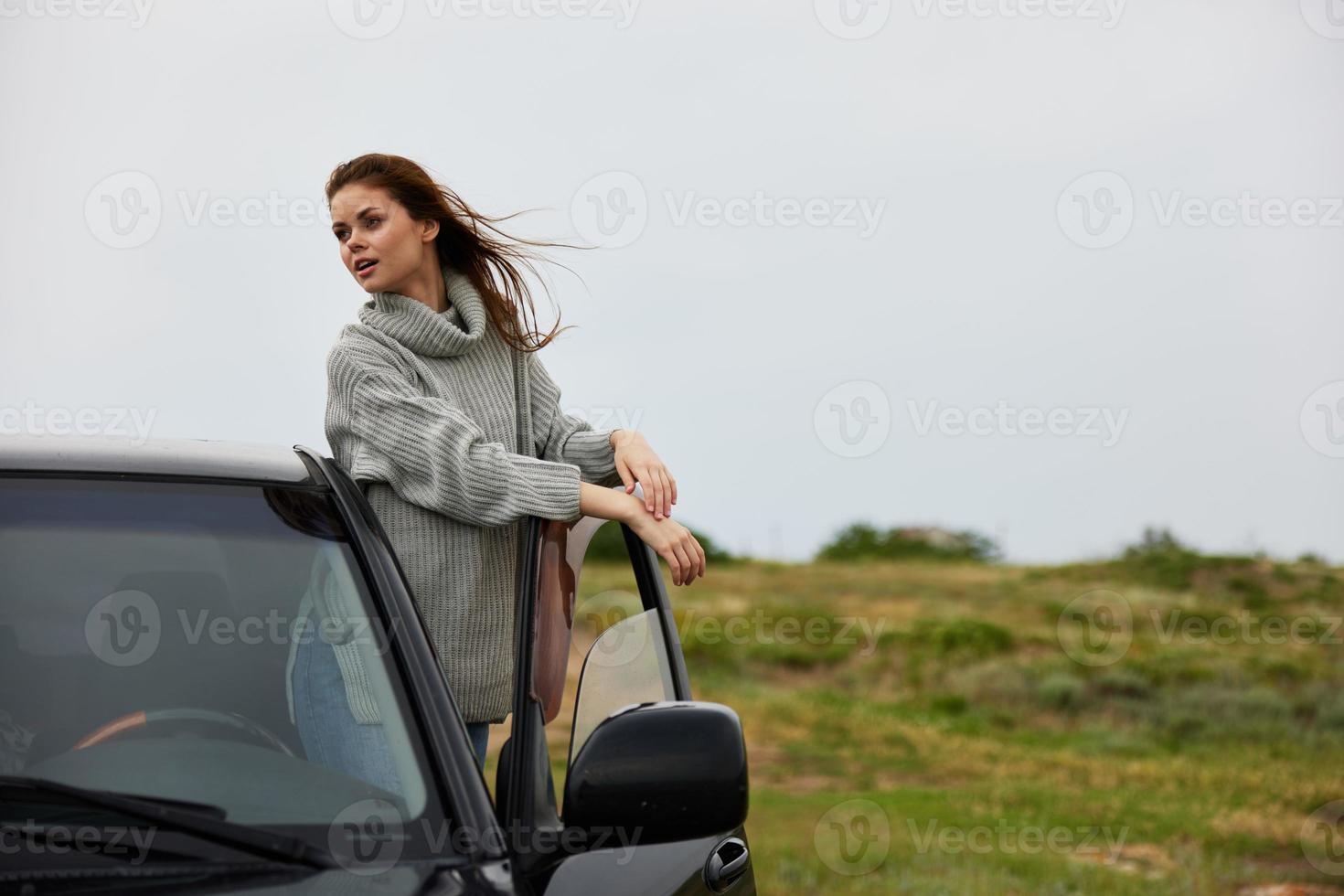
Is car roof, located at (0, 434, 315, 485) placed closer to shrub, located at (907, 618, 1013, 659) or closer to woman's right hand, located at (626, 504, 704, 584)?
woman's right hand, located at (626, 504, 704, 584)

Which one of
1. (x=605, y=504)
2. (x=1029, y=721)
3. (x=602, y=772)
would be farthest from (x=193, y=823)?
(x=1029, y=721)

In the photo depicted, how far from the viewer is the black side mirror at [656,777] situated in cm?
188

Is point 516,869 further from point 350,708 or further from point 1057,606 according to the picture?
point 1057,606

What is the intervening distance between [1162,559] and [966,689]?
11414 millimetres

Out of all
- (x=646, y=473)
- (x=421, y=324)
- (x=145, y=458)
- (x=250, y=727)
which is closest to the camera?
(x=250, y=727)

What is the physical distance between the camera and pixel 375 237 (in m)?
2.93

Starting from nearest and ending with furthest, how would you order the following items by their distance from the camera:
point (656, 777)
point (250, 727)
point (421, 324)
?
point (656, 777) < point (250, 727) < point (421, 324)

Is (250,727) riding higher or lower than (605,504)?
lower

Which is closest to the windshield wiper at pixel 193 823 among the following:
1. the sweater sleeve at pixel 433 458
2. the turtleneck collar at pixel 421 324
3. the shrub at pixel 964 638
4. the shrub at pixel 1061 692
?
the sweater sleeve at pixel 433 458

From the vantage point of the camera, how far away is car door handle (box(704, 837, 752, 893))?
99.3 inches

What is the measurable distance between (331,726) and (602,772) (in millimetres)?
422

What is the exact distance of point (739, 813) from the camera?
1.96 metres

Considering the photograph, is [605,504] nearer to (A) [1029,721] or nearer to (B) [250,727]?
(B) [250,727]

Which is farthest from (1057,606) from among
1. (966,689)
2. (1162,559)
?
(966,689)
